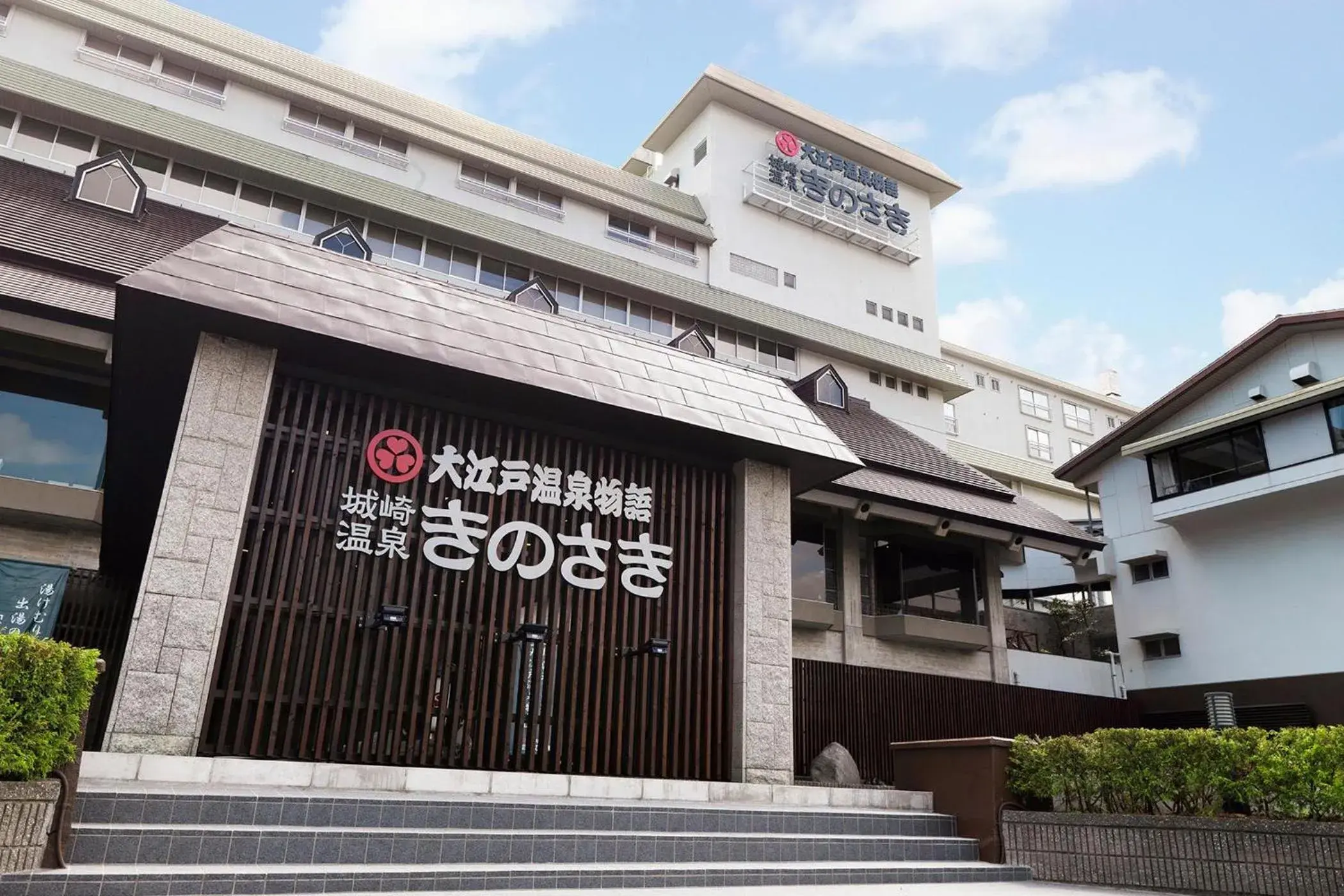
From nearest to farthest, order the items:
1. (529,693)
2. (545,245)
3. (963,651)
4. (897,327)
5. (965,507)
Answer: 1. (529,693)
2. (965,507)
3. (963,651)
4. (545,245)
5. (897,327)

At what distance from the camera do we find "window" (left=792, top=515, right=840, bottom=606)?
18344mm

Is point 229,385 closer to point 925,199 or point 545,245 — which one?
point 545,245

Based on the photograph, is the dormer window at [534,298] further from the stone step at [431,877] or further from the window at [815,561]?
the stone step at [431,877]

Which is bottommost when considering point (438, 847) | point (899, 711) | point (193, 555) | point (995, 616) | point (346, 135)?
point (438, 847)

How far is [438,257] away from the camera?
21.4 meters

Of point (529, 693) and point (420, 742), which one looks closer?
point (420, 742)

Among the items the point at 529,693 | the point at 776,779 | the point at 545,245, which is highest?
the point at 545,245

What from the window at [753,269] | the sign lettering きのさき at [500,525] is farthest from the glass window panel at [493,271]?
the sign lettering きのさき at [500,525]

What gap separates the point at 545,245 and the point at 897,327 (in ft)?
37.4

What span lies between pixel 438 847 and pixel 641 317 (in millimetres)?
18719

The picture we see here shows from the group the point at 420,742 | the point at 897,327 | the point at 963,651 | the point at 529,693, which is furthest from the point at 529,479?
the point at 897,327

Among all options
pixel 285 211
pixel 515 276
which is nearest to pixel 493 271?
pixel 515 276

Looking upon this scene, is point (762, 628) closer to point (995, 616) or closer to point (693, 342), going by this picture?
point (693, 342)

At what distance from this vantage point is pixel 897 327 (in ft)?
Answer: 90.8
